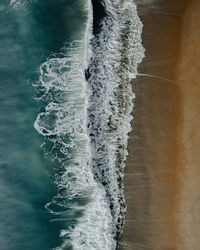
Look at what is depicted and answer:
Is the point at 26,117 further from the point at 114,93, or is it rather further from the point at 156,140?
the point at 156,140

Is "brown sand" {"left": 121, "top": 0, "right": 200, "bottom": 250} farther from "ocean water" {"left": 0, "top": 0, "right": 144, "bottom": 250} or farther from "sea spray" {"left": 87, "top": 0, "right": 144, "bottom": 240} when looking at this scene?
"ocean water" {"left": 0, "top": 0, "right": 144, "bottom": 250}

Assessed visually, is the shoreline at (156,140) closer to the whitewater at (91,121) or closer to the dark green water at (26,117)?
the whitewater at (91,121)

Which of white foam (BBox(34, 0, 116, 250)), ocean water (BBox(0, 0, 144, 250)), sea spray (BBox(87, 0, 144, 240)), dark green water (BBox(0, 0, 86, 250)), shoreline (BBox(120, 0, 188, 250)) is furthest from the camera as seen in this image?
dark green water (BBox(0, 0, 86, 250))

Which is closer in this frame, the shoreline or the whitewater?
the shoreline

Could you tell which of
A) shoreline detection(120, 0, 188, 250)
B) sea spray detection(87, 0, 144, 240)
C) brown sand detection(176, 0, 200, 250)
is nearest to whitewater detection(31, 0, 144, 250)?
sea spray detection(87, 0, 144, 240)

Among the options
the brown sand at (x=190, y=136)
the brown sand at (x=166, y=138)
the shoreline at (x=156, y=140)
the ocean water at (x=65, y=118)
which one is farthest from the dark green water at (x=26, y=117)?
the brown sand at (x=190, y=136)

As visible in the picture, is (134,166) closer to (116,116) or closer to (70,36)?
(116,116)
